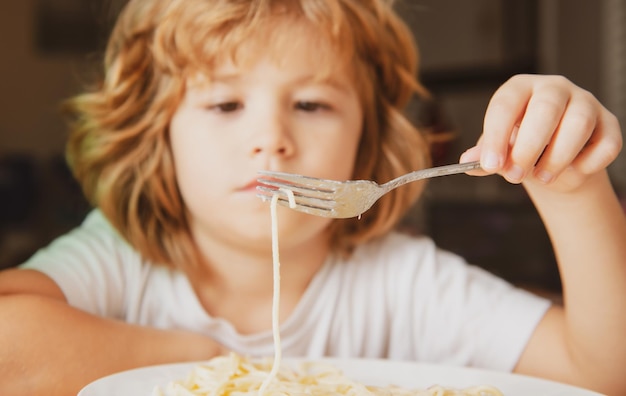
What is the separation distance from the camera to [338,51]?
1240 mm

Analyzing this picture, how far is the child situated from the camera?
919 mm

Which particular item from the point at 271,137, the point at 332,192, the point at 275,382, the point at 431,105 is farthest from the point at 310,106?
the point at 431,105

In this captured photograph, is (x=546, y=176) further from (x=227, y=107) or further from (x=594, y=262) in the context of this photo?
(x=227, y=107)

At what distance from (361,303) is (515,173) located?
0.62 meters

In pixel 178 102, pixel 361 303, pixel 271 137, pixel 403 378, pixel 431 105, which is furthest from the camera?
pixel 431 105

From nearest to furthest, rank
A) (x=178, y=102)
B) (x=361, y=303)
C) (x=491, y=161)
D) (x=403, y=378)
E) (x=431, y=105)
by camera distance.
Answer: (x=491, y=161) < (x=403, y=378) < (x=178, y=102) < (x=361, y=303) < (x=431, y=105)

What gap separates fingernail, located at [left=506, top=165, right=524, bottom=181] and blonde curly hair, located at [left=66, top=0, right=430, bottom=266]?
482mm

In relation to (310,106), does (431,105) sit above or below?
below

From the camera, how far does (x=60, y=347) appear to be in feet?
2.97

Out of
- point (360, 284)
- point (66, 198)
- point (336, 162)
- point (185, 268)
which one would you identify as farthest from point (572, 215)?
point (66, 198)

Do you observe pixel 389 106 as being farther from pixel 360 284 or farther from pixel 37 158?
pixel 37 158

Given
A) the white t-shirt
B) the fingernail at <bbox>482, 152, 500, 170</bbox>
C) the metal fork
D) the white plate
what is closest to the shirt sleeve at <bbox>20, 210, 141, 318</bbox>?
the white t-shirt

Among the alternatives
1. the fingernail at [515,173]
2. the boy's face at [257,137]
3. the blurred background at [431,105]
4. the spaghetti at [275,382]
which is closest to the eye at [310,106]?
the boy's face at [257,137]

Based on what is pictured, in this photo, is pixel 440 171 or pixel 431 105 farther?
pixel 431 105
